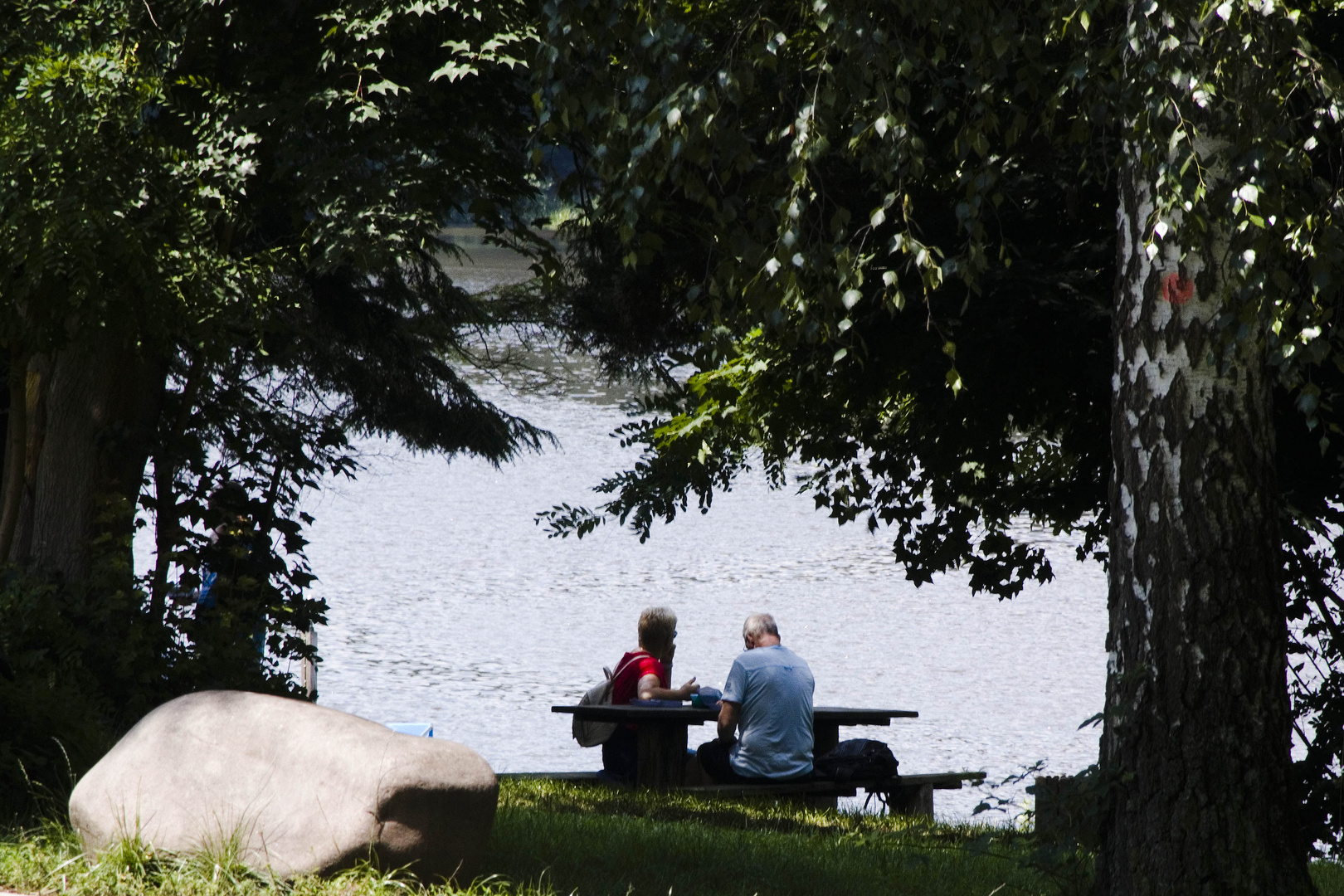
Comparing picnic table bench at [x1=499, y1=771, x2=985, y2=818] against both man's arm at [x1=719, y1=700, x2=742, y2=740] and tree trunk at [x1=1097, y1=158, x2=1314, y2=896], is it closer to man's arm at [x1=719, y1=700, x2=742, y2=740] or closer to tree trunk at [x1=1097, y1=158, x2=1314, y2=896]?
man's arm at [x1=719, y1=700, x2=742, y2=740]

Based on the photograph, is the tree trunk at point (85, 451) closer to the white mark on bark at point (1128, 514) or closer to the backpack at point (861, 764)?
the backpack at point (861, 764)

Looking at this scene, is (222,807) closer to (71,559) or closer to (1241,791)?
(1241,791)

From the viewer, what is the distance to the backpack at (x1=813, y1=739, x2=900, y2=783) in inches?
326

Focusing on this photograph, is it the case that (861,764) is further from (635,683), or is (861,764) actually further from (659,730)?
(635,683)

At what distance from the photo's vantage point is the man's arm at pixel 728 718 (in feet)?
26.2

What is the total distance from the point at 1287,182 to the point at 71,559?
635cm

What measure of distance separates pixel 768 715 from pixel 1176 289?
14.7ft

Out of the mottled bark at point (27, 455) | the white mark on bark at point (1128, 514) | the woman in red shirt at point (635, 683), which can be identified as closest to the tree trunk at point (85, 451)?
the mottled bark at point (27, 455)

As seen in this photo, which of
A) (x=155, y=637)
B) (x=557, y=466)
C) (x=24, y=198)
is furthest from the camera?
(x=557, y=466)

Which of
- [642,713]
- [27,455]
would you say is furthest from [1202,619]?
[27,455]

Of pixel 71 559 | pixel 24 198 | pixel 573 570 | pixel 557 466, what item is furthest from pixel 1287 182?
pixel 557 466

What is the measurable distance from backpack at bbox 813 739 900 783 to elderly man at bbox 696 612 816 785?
0.97ft

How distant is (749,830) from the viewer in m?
6.36

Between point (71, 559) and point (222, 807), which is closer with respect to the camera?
point (222, 807)
